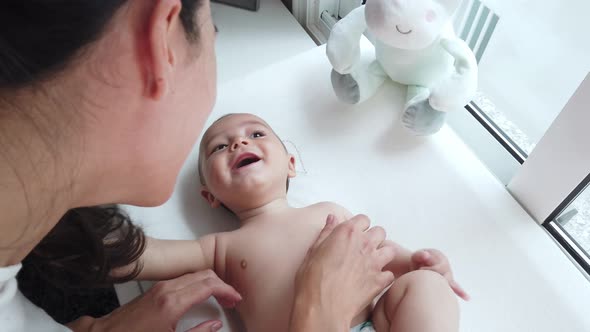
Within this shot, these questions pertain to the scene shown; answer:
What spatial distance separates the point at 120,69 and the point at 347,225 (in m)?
0.45

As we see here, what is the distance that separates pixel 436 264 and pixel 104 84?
597 millimetres

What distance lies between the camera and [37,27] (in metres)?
0.38

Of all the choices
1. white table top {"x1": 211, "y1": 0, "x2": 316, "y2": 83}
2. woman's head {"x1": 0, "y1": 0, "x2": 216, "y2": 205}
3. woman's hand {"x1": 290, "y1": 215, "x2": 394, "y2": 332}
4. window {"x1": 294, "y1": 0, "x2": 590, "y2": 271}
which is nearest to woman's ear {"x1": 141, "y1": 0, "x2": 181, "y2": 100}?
woman's head {"x1": 0, "y1": 0, "x2": 216, "y2": 205}

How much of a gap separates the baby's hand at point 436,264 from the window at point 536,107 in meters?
0.26

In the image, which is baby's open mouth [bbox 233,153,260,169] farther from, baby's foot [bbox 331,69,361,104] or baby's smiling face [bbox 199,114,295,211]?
baby's foot [bbox 331,69,361,104]

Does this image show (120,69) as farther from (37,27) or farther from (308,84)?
(308,84)

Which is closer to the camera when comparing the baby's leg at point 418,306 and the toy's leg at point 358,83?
the baby's leg at point 418,306

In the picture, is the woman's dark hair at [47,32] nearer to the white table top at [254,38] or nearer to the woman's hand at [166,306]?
the woman's hand at [166,306]

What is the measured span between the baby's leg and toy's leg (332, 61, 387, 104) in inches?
19.0

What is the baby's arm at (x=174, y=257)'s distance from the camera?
879 mm

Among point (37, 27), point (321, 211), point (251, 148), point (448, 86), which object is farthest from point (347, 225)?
point (37, 27)

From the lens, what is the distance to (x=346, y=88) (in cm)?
112

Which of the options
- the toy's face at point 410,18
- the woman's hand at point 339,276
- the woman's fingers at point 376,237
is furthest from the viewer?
the toy's face at point 410,18

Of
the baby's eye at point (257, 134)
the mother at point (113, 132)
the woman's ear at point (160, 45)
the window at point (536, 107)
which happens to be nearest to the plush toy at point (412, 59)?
the window at point (536, 107)
